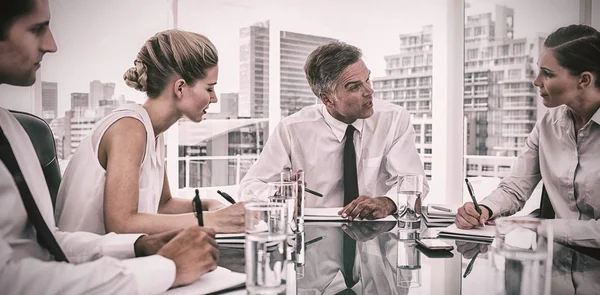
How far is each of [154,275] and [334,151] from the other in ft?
6.53

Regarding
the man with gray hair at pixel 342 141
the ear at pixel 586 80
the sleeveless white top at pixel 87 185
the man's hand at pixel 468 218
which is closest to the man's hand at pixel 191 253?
the sleeveless white top at pixel 87 185

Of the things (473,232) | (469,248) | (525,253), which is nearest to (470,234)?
(473,232)

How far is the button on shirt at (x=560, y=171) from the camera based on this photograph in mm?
2463

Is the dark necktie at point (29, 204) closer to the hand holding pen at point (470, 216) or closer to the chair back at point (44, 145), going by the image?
the chair back at point (44, 145)

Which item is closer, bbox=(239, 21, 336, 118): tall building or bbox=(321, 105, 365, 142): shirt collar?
bbox=(321, 105, 365, 142): shirt collar

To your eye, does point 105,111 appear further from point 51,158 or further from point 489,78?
point 489,78

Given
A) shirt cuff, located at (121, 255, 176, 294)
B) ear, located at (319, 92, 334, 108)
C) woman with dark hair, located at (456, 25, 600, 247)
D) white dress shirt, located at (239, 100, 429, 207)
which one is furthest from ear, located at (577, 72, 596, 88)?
shirt cuff, located at (121, 255, 176, 294)

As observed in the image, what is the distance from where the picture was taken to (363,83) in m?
3.25

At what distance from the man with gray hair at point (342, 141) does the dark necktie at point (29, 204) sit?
1688 millimetres

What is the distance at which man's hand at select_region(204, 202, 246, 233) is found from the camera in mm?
1980

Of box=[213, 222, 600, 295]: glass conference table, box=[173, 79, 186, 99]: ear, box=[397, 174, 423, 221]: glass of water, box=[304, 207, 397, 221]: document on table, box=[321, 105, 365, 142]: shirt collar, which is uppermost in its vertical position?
box=[173, 79, 186, 99]: ear

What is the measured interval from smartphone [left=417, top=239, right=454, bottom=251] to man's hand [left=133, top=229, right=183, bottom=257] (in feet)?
2.64

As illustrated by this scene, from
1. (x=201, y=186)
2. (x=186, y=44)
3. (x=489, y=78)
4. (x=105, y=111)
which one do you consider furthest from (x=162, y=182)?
(x=489, y=78)

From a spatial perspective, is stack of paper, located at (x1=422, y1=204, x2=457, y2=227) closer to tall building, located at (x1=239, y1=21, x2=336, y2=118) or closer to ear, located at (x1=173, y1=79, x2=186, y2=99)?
ear, located at (x1=173, y1=79, x2=186, y2=99)
